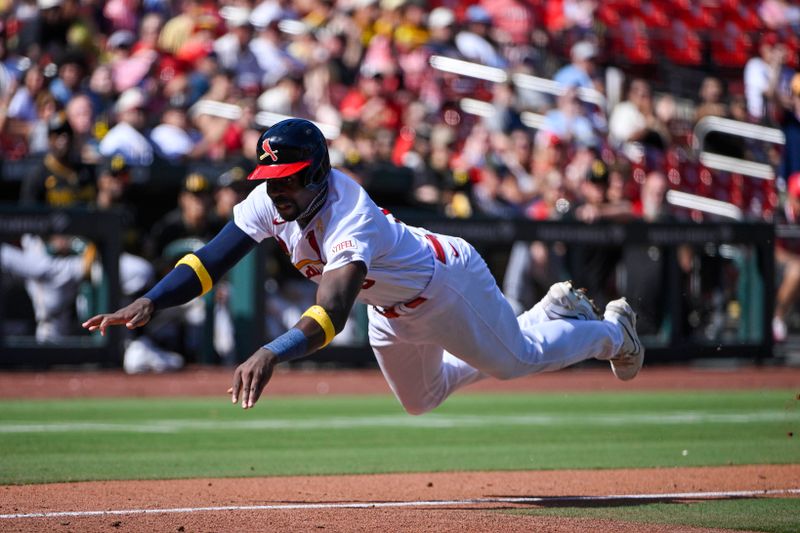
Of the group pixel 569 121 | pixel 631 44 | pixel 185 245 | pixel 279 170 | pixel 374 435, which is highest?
pixel 279 170

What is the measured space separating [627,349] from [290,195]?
7.97 feet

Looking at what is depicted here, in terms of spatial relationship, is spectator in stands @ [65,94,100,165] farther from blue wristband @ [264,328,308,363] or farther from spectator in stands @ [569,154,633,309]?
blue wristband @ [264,328,308,363]

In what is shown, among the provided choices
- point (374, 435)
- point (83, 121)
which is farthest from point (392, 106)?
point (374, 435)

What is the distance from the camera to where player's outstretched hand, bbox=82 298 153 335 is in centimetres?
541

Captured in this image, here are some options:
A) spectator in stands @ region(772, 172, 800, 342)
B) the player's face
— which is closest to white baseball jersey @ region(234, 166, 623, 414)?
the player's face

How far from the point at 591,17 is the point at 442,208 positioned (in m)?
6.47

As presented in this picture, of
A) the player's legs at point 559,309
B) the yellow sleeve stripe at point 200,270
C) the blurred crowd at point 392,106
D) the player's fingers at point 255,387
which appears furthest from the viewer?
the blurred crowd at point 392,106

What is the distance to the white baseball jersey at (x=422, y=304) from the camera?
17.9 feet

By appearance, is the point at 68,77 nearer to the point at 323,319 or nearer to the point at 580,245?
the point at 580,245

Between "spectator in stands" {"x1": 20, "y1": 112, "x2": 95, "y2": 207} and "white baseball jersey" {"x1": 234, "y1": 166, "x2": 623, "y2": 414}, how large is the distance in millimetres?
7011

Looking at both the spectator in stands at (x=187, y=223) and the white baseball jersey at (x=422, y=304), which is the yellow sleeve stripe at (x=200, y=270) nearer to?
the white baseball jersey at (x=422, y=304)

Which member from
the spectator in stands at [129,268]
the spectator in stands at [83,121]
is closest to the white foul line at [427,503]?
the spectator in stands at [129,268]

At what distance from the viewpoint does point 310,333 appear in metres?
4.91

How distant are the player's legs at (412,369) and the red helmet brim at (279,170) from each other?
1135 mm
